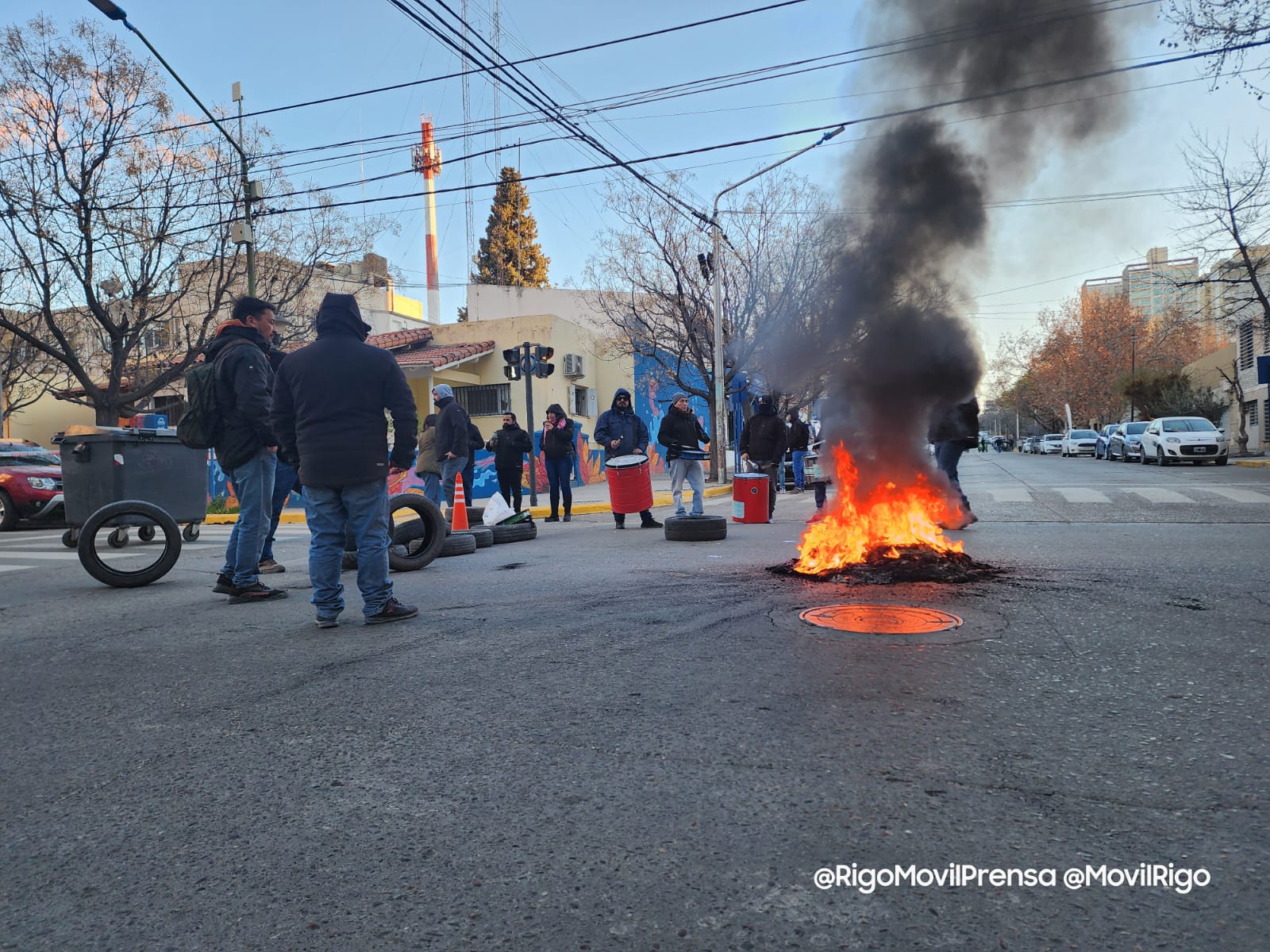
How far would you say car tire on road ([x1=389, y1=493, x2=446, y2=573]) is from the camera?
718 cm

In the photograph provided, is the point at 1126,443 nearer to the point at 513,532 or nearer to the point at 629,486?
the point at 629,486

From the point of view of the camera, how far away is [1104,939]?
168cm

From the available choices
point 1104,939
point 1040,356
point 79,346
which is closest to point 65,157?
point 79,346

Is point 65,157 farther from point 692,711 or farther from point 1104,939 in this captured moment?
point 1104,939

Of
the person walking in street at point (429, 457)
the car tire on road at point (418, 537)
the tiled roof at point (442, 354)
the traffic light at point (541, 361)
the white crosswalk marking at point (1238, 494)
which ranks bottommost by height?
the white crosswalk marking at point (1238, 494)

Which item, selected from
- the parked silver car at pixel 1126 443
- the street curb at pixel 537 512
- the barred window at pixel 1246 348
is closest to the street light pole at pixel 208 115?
the street curb at pixel 537 512

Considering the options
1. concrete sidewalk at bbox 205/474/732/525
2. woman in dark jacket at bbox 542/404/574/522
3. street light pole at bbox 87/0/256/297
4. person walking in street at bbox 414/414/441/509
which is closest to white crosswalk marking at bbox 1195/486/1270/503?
concrete sidewalk at bbox 205/474/732/525

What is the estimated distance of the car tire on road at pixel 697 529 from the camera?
8.73m

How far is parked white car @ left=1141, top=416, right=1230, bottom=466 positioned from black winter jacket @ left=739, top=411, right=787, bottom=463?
20.9 m

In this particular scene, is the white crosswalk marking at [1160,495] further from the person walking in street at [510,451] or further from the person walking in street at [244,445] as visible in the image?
the person walking in street at [244,445]

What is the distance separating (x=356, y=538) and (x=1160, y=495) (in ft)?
40.2

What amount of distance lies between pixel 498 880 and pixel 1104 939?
130 cm

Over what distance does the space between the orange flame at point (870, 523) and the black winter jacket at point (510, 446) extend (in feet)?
20.4

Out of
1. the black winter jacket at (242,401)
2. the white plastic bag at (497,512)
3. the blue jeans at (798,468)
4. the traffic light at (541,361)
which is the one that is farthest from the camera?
the blue jeans at (798,468)
